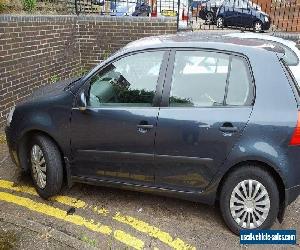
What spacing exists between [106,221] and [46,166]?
91cm

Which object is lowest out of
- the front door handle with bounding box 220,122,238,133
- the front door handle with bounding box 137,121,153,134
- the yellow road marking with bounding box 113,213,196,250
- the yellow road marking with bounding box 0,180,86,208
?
the yellow road marking with bounding box 113,213,196,250

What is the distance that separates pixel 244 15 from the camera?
57.1ft

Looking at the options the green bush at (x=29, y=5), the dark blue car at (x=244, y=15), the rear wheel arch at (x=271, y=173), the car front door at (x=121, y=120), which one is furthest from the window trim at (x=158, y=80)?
the dark blue car at (x=244, y=15)

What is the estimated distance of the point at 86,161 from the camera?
4152mm

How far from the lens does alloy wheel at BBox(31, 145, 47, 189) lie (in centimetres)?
431

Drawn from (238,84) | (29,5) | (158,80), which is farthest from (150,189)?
(29,5)

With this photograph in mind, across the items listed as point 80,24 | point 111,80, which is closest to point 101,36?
point 80,24

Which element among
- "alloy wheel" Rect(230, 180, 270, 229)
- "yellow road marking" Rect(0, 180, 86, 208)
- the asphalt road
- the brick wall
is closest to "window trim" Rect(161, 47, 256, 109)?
"alloy wheel" Rect(230, 180, 270, 229)

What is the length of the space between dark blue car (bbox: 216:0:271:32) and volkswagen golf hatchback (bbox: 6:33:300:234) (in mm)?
12958

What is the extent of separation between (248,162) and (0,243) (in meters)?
2.42

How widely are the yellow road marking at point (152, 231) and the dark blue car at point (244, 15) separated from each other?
529 inches

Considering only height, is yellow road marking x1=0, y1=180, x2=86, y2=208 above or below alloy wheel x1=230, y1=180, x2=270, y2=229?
below

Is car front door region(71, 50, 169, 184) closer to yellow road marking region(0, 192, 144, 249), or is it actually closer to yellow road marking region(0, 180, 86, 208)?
yellow road marking region(0, 180, 86, 208)

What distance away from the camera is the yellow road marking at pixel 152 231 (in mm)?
3659
